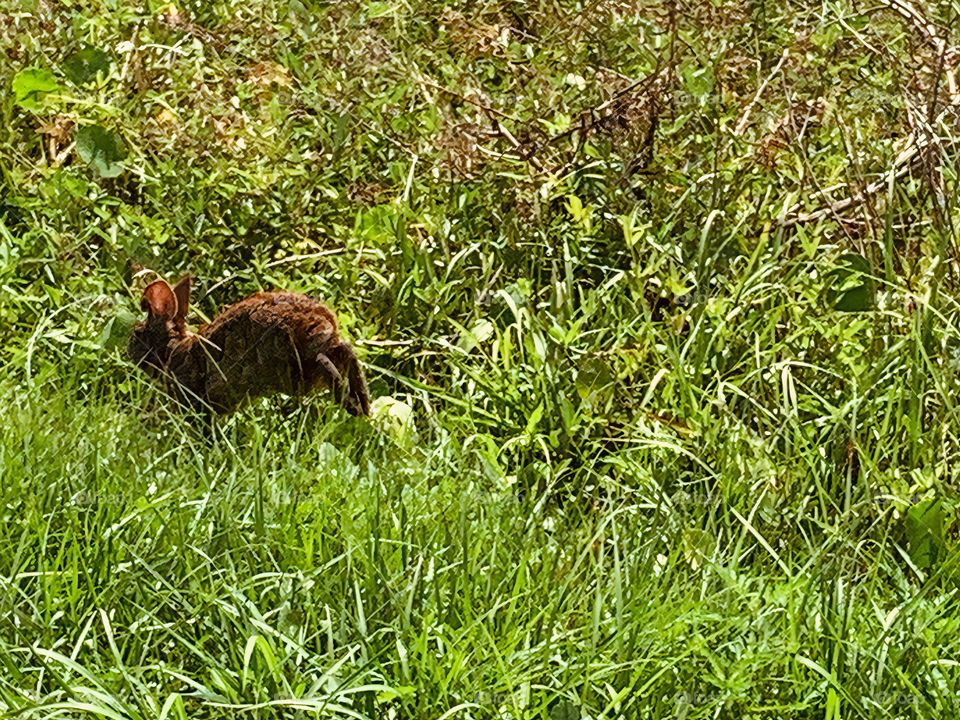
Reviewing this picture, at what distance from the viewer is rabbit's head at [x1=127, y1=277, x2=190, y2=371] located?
13.9ft

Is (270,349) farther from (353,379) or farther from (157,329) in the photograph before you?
(157,329)

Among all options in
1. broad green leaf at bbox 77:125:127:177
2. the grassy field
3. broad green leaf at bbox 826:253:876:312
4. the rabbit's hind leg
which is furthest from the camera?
broad green leaf at bbox 77:125:127:177

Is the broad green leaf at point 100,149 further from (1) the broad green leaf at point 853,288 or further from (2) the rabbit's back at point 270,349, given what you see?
(1) the broad green leaf at point 853,288

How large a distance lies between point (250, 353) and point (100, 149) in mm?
1289

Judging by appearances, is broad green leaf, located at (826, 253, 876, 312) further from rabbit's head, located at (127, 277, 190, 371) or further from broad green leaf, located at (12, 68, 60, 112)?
broad green leaf, located at (12, 68, 60, 112)

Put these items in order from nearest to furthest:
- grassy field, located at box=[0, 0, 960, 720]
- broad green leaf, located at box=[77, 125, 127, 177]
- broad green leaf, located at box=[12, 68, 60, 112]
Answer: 1. grassy field, located at box=[0, 0, 960, 720]
2. broad green leaf, located at box=[77, 125, 127, 177]
3. broad green leaf, located at box=[12, 68, 60, 112]

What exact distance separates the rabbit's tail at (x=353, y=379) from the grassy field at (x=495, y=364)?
53mm

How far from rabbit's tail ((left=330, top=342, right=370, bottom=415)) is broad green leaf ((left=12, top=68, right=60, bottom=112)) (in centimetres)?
169

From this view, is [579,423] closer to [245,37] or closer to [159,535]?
[159,535]

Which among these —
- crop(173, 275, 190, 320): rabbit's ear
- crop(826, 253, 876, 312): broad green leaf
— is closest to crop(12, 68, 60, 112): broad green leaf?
crop(173, 275, 190, 320): rabbit's ear

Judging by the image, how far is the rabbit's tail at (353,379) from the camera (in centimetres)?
416

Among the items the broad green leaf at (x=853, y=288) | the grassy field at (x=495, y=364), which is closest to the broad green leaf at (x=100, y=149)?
the grassy field at (x=495, y=364)

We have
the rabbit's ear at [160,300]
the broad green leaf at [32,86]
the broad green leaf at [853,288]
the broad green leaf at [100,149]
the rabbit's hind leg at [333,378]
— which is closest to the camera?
the rabbit's hind leg at [333,378]

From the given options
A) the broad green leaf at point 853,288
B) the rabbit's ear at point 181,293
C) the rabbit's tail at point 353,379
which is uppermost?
the broad green leaf at point 853,288
